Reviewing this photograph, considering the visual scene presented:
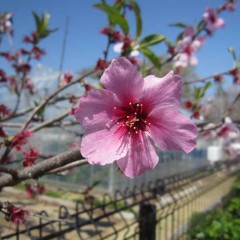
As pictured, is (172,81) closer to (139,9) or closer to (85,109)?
(85,109)

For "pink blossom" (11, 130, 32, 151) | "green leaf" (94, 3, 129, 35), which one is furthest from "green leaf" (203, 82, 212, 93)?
"pink blossom" (11, 130, 32, 151)

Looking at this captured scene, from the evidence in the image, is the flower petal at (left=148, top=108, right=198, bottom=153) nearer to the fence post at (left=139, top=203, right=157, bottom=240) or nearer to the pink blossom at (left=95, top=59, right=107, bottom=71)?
the pink blossom at (left=95, top=59, right=107, bottom=71)

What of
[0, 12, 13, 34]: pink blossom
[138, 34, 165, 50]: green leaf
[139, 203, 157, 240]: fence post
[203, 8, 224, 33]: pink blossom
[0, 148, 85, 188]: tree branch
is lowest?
[139, 203, 157, 240]: fence post

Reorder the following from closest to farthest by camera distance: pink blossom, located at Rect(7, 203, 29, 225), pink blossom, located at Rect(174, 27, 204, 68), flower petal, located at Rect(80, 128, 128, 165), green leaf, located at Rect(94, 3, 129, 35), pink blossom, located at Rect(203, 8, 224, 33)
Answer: flower petal, located at Rect(80, 128, 128, 165), pink blossom, located at Rect(7, 203, 29, 225), green leaf, located at Rect(94, 3, 129, 35), pink blossom, located at Rect(174, 27, 204, 68), pink blossom, located at Rect(203, 8, 224, 33)

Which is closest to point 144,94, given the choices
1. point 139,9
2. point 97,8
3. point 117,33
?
point 97,8

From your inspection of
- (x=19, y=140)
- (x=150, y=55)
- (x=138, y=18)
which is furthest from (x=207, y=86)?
(x=19, y=140)

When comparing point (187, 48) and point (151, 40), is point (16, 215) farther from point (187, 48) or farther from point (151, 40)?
point (187, 48)
